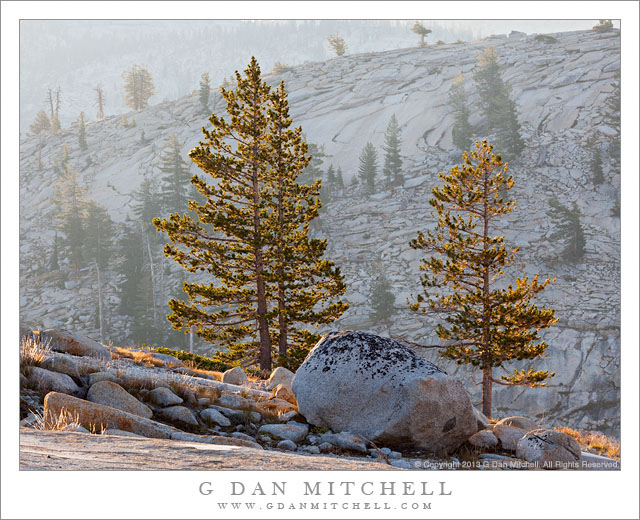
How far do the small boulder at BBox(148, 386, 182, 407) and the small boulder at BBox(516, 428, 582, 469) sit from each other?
19.7 feet

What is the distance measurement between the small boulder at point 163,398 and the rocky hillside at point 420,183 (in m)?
35.4

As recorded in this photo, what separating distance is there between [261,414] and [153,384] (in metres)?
2.09

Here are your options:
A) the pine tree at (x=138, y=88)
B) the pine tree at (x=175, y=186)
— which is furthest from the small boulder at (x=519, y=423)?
the pine tree at (x=138, y=88)

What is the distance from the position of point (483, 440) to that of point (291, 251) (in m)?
10.9

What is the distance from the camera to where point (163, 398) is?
36.9 ft

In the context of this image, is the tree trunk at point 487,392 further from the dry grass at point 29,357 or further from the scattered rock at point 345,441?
the dry grass at point 29,357

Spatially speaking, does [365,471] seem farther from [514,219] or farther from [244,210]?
[514,219]

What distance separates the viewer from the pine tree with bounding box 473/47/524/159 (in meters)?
69.4

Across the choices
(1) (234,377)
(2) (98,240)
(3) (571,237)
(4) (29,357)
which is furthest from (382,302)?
(4) (29,357)

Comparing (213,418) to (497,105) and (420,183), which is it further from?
(497,105)

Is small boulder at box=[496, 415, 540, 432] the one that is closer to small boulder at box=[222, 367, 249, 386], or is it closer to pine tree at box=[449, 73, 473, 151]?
small boulder at box=[222, 367, 249, 386]

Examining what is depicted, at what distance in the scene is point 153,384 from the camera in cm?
1189

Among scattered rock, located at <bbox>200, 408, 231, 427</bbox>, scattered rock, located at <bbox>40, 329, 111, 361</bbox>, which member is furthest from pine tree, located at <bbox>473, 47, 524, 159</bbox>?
scattered rock, located at <bbox>200, 408, 231, 427</bbox>
